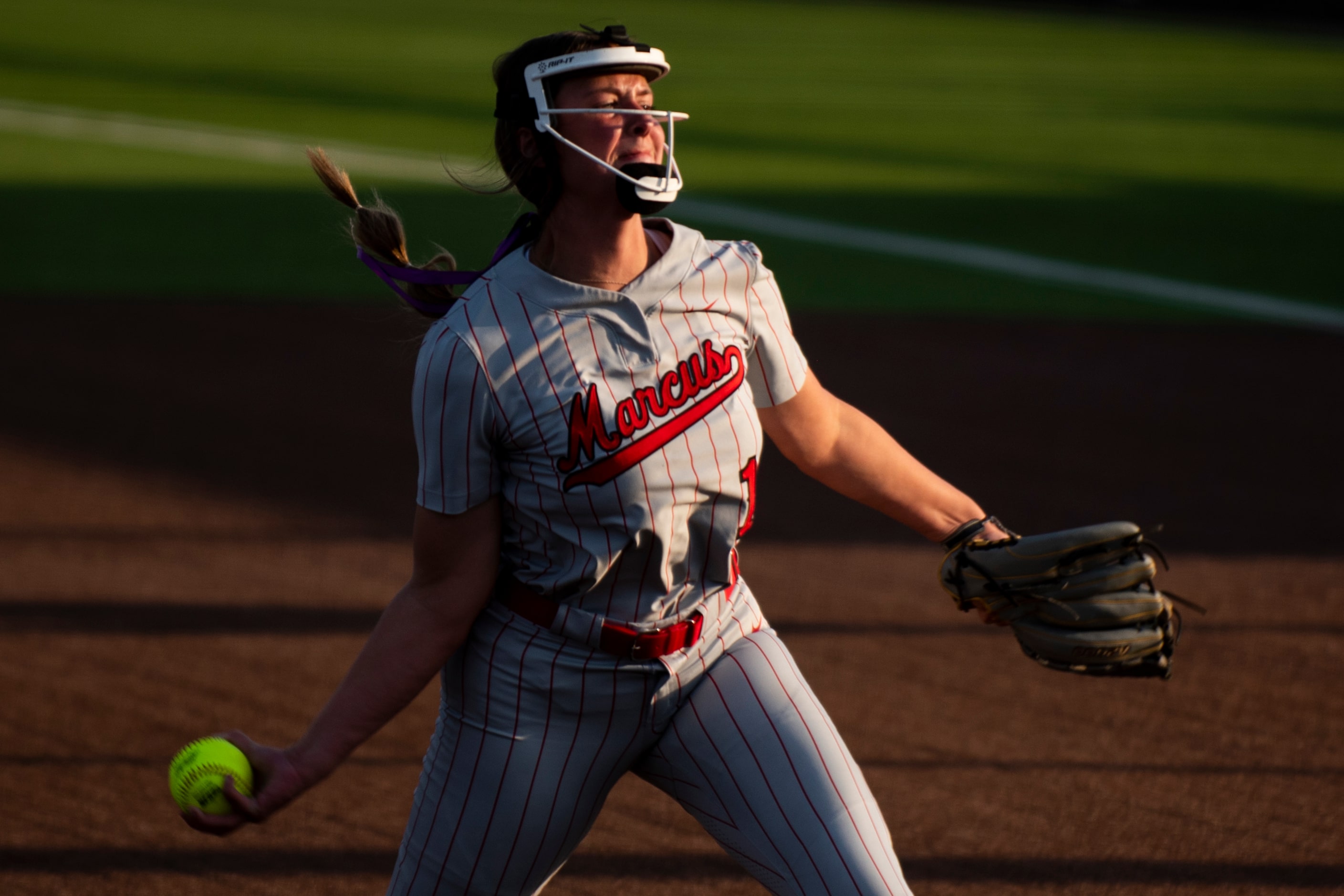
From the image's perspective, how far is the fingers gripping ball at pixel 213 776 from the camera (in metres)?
2.64

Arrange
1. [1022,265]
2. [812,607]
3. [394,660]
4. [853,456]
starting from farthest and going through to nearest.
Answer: [1022,265], [812,607], [853,456], [394,660]

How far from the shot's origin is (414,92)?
21781 mm

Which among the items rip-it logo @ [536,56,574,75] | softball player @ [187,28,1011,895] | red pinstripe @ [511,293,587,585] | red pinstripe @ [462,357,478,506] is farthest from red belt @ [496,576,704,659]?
rip-it logo @ [536,56,574,75]

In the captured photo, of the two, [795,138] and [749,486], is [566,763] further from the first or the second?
[795,138]

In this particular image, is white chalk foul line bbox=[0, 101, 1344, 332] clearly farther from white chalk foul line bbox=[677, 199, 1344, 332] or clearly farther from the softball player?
the softball player

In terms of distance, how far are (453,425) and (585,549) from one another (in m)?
0.31

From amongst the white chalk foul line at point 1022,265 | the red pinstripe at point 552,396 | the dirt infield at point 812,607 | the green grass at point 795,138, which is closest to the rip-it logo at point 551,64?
the red pinstripe at point 552,396

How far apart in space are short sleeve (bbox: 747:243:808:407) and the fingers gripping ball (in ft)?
3.69

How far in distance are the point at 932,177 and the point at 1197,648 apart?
11.4 metres

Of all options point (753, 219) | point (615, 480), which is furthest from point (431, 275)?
point (753, 219)

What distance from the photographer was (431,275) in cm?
276

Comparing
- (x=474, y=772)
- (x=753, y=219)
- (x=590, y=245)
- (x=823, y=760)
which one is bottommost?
(x=753, y=219)

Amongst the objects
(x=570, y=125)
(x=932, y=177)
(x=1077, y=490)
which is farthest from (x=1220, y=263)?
(x=570, y=125)

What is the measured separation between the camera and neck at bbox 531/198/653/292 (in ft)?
8.77
